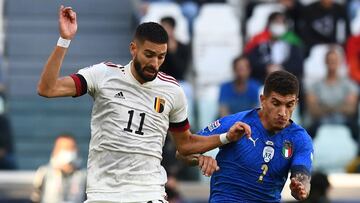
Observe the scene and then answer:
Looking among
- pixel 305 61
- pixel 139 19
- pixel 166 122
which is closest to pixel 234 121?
pixel 166 122

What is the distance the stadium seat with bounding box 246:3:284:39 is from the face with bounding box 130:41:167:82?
8728 millimetres

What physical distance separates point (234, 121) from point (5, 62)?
9719 mm

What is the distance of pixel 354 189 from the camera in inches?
606

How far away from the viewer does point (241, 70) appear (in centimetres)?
1571

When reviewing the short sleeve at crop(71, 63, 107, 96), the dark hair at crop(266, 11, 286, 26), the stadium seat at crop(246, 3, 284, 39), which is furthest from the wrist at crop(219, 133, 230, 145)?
the stadium seat at crop(246, 3, 284, 39)

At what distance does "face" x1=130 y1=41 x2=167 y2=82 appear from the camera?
8859 millimetres

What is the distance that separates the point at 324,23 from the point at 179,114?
8.78 metres

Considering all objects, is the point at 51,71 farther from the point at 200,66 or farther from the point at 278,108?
the point at 200,66

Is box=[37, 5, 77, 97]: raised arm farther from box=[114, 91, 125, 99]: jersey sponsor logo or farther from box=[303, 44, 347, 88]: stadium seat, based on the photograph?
box=[303, 44, 347, 88]: stadium seat

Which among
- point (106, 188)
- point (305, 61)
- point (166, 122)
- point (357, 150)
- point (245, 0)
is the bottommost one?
point (106, 188)

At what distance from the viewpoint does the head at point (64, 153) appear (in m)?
14.9

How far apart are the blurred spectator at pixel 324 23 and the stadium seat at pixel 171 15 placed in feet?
5.68

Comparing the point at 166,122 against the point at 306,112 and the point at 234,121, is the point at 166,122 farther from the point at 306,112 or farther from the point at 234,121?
the point at 306,112

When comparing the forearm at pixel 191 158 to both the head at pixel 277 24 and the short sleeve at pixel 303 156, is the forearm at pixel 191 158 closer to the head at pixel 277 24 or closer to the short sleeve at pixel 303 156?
the short sleeve at pixel 303 156
